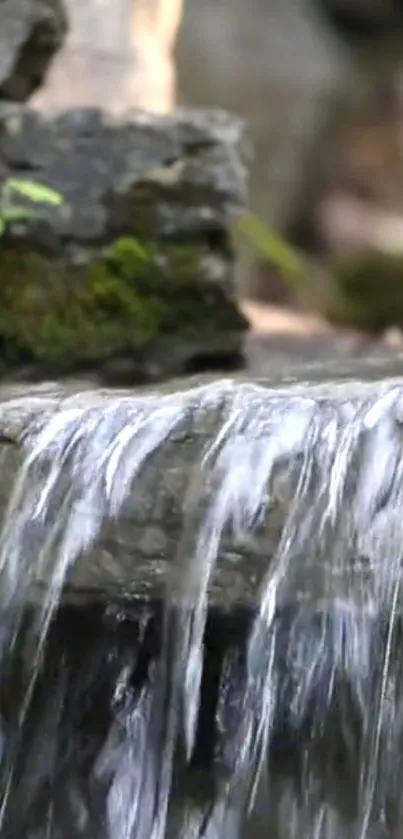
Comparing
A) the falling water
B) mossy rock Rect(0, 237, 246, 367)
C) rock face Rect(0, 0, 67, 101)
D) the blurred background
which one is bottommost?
the falling water

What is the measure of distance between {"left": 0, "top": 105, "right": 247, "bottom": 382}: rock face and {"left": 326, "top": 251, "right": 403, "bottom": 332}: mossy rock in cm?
476

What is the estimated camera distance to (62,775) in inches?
83.8

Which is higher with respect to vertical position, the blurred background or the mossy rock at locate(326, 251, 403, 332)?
the blurred background

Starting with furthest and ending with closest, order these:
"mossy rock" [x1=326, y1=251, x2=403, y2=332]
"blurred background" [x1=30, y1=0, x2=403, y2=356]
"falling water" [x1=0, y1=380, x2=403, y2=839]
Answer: "blurred background" [x1=30, y1=0, x2=403, y2=356], "mossy rock" [x1=326, y1=251, x2=403, y2=332], "falling water" [x1=0, y1=380, x2=403, y2=839]

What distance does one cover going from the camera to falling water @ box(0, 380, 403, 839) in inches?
79.7

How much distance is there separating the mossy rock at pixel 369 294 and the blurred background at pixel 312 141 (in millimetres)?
11

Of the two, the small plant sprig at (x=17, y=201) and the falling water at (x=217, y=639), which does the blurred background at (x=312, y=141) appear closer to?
the small plant sprig at (x=17, y=201)

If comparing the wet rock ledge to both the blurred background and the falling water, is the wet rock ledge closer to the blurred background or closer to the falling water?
the falling water

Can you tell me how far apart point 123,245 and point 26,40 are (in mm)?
655

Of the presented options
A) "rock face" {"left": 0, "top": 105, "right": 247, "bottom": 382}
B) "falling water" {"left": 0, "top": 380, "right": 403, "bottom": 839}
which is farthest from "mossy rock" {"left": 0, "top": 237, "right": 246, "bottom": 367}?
"falling water" {"left": 0, "top": 380, "right": 403, "bottom": 839}

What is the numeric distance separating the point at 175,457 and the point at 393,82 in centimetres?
1069

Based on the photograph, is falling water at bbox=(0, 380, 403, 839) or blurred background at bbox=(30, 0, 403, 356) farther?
blurred background at bbox=(30, 0, 403, 356)

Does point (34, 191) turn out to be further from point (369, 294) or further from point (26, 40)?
point (369, 294)

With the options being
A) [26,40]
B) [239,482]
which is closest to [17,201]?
[26,40]
